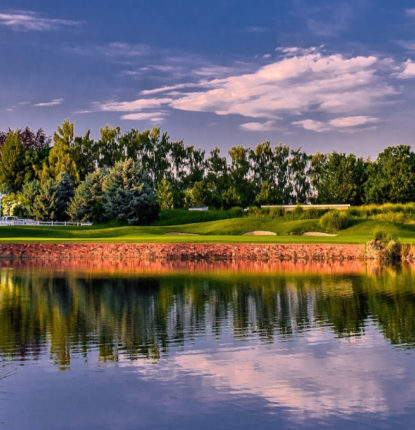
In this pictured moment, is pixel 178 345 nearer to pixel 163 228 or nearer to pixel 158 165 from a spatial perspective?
pixel 163 228

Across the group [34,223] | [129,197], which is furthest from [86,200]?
[129,197]

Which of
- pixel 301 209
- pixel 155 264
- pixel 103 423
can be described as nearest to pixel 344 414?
pixel 103 423

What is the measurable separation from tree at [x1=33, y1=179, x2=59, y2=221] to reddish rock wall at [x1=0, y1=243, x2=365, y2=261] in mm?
27490

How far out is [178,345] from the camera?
13.4 meters

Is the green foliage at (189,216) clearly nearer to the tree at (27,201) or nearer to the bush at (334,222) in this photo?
the tree at (27,201)

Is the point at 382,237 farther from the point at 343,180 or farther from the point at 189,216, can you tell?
the point at 343,180

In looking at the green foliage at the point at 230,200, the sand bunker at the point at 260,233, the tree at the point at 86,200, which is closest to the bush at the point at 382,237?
the sand bunker at the point at 260,233

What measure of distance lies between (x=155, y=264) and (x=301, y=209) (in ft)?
86.9

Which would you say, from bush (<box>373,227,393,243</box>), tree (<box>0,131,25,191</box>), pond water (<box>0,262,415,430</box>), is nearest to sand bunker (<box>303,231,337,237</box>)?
bush (<box>373,227,393,243</box>)

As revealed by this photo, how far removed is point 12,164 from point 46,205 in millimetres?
26713

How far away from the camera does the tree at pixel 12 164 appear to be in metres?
95.6

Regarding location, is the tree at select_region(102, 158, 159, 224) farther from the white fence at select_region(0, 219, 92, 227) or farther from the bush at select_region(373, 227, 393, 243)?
Answer: the bush at select_region(373, 227, 393, 243)

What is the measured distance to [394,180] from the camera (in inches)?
3199

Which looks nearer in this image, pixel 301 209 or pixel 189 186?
pixel 301 209
